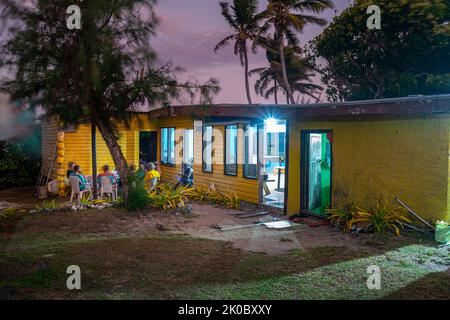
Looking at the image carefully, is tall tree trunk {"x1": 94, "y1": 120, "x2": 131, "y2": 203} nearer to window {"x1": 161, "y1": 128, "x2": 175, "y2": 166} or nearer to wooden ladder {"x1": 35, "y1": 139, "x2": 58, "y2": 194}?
window {"x1": 161, "y1": 128, "x2": 175, "y2": 166}

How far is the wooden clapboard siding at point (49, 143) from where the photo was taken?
15.3 m

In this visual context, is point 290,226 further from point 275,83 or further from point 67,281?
point 275,83

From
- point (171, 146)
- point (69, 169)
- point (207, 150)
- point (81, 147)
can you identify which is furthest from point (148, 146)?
point (207, 150)

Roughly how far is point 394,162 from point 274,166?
7796 millimetres

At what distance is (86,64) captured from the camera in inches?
353

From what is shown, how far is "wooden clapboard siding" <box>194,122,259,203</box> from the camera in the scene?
11.0 meters

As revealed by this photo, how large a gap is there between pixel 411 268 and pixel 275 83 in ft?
75.1

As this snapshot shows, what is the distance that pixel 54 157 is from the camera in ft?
48.0

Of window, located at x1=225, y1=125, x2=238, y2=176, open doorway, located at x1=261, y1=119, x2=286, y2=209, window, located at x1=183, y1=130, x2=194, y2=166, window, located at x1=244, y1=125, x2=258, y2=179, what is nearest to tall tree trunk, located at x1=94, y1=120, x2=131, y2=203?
window, located at x1=225, y1=125, x2=238, y2=176

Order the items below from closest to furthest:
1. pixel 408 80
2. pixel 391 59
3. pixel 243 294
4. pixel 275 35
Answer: pixel 243 294, pixel 408 80, pixel 391 59, pixel 275 35

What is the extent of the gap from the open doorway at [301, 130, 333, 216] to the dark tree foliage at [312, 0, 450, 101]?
644 centimetres

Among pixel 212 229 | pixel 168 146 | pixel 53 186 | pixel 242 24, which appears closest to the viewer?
pixel 212 229

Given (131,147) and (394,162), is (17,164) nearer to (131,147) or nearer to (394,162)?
(131,147)
